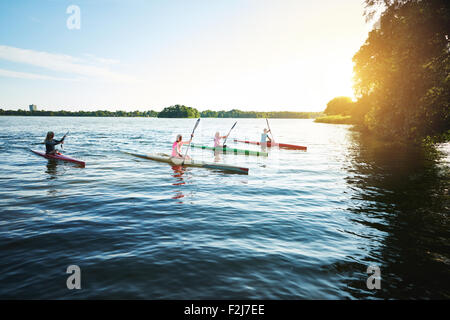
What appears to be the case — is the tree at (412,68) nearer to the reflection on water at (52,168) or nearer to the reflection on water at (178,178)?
the reflection on water at (178,178)

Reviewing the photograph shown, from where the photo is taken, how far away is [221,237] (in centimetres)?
716

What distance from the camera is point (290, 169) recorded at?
17.7 metres

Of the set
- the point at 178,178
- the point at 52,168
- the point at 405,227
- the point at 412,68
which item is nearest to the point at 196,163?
the point at 178,178

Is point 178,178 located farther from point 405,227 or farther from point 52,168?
point 405,227

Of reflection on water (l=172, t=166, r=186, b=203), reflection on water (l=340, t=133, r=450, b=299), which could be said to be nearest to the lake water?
reflection on water (l=340, t=133, r=450, b=299)

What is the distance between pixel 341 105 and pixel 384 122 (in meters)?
117

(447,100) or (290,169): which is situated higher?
(447,100)

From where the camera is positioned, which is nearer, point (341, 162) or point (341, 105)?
point (341, 162)

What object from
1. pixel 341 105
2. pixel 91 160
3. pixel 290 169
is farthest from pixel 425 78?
pixel 341 105

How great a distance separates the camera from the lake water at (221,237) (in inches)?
196

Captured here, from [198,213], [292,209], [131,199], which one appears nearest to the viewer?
[198,213]

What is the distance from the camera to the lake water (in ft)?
16.4
